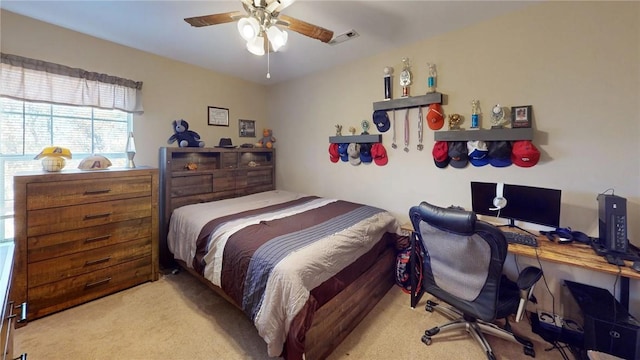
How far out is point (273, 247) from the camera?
1.77 metres

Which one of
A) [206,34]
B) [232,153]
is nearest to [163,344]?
[232,153]

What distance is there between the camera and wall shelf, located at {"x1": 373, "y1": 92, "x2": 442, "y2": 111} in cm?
254

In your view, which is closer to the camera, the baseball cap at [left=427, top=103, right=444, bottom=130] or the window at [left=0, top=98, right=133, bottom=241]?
the window at [left=0, top=98, right=133, bottom=241]

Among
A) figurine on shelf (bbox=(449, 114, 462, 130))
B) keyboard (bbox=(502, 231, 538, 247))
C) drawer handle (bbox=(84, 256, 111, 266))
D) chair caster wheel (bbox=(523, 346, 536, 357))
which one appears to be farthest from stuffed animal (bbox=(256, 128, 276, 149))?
chair caster wheel (bbox=(523, 346, 536, 357))

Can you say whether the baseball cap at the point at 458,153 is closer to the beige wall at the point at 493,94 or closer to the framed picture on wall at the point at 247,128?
the beige wall at the point at 493,94

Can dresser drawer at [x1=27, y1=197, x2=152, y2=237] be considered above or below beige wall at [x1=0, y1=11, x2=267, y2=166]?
below

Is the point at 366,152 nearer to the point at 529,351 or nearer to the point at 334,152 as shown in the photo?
the point at 334,152

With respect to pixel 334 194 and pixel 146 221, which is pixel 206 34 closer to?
pixel 146 221

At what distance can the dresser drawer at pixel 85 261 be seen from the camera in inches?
78.7

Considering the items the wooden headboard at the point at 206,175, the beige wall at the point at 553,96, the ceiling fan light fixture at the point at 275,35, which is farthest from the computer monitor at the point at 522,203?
the wooden headboard at the point at 206,175

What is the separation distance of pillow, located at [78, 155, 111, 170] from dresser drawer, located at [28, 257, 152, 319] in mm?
959

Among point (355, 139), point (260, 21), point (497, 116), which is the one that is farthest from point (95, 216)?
point (497, 116)

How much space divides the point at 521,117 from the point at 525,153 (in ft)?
1.00

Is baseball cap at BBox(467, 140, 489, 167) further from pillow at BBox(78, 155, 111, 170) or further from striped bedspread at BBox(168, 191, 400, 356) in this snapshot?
pillow at BBox(78, 155, 111, 170)
